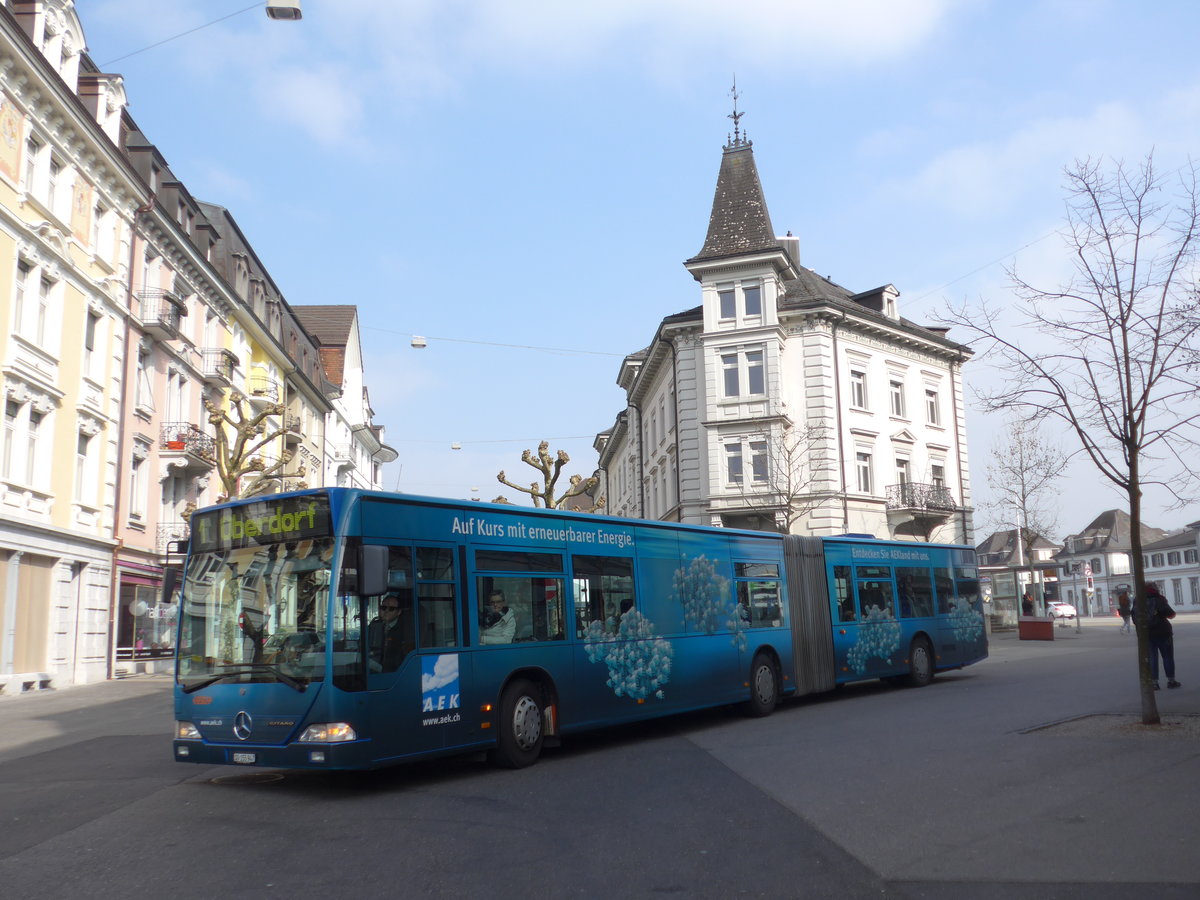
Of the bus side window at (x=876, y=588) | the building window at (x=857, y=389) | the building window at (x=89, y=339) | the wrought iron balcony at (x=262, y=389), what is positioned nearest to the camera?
the bus side window at (x=876, y=588)

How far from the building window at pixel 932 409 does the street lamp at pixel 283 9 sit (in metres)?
34.6

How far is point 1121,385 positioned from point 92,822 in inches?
455

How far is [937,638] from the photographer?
21.4 meters

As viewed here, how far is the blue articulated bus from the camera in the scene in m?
9.45

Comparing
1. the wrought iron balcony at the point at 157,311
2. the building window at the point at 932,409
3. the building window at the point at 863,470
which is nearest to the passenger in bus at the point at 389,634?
the wrought iron balcony at the point at 157,311

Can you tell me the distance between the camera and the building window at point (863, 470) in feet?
136

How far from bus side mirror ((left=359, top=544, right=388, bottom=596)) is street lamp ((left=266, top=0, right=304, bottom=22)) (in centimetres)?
992

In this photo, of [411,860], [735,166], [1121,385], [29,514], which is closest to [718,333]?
[735,166]

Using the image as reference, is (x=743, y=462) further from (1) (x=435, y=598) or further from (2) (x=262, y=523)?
(2) (x=262, y=523)

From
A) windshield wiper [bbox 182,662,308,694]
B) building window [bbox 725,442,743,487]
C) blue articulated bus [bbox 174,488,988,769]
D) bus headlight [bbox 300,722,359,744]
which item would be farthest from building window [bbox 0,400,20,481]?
building window [bbox 725,442,743,487]

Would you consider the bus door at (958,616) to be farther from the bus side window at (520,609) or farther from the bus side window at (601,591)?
the bus side window at (520,609)

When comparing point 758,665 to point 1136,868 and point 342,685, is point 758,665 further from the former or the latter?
point 1136,868

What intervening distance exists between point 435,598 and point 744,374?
3110 centimetres

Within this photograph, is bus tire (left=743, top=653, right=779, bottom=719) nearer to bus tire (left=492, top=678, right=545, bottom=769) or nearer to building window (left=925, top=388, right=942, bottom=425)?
bus tire (left=492, top=678, right=545, bottom=769)
